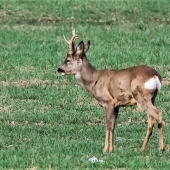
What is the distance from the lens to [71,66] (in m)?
11.9

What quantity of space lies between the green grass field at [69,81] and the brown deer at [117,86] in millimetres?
462

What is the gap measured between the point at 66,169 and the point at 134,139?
275cm

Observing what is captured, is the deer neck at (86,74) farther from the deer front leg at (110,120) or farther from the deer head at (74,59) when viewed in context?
the deer front leg at (110,120)

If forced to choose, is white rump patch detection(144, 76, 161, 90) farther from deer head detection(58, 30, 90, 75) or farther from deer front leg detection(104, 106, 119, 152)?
deer head detection(58, 30, 90, 75)

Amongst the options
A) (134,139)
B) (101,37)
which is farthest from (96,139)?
(101,37)

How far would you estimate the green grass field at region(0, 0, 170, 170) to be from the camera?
10.5 meters

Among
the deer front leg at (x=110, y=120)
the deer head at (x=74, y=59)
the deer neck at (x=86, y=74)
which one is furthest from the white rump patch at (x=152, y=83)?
the deer head at (x=74, y=59)

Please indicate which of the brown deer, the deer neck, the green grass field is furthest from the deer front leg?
the deer neck

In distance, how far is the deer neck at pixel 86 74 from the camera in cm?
1178

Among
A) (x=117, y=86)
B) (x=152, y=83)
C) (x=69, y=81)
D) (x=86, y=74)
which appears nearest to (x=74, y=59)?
(x=86, y=74)

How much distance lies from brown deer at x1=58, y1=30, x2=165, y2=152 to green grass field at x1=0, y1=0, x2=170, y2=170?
0.46 meters

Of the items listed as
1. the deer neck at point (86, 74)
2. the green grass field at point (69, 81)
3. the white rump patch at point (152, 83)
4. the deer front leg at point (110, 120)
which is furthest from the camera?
the deer neck at point (86, 74)

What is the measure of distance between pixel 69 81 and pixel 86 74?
18.9 feet

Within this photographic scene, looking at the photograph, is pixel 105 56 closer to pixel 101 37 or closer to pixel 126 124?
pixel 101 37
